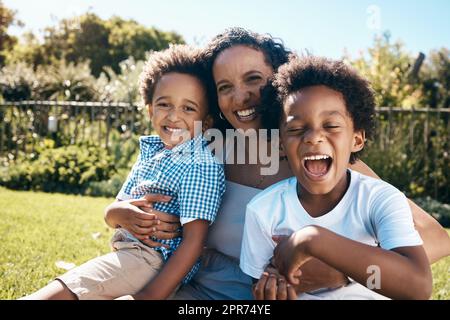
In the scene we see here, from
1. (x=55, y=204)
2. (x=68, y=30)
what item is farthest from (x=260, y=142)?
(x=68, y=30)

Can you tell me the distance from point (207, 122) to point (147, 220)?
0.77 meters

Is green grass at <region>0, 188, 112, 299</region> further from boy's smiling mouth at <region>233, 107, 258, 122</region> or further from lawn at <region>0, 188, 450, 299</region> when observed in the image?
boy's smiling mouth at <region>233, 107, 258, 122</region>

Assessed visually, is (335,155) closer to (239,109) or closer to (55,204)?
(239,109)

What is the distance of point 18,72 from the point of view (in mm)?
12594

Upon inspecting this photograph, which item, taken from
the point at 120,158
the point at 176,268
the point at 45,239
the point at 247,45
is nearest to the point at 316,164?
the point at 176,268

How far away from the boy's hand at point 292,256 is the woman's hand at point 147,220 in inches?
27.4

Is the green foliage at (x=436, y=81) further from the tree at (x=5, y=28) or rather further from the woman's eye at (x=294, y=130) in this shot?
the tree at (x=5, y=28)

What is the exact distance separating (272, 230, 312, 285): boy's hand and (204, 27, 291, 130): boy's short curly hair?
1204mm

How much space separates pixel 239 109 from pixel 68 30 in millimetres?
28765

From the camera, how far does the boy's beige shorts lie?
7.37 feet

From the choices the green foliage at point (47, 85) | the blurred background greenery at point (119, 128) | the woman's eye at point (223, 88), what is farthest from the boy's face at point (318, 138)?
the green foliage at point (47, 85)

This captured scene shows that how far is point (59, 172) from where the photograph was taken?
29.9 feet

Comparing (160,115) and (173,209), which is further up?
(160,115)

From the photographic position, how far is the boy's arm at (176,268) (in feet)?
7.07
